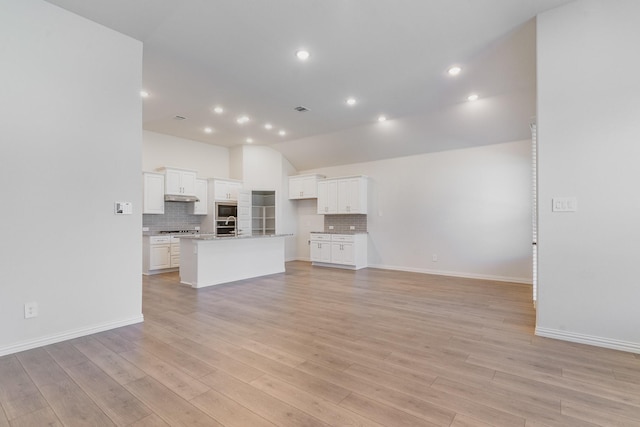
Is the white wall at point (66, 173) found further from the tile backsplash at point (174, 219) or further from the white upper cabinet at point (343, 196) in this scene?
the white upper cabinet at point (343, 196)

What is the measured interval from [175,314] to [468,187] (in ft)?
18.7

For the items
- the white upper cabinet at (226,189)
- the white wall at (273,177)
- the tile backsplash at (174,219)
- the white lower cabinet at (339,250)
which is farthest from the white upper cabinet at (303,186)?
the tile backsplash at (174,219)

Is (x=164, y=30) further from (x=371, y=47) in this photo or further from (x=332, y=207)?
(x=332, y=207)

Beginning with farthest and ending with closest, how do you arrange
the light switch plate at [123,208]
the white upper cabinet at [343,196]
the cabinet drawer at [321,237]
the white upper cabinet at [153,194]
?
the cabinet drawer at [321,237] < the white upper cabinet at [343,196] < the white upper cabinet at [153,194] < the light switch plate at [123,208]

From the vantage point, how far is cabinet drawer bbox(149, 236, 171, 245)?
6364mm

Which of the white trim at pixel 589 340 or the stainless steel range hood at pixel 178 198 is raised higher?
the stainless steel range hood at pixel 178 198

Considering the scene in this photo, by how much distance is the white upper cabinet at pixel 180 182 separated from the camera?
672 cm

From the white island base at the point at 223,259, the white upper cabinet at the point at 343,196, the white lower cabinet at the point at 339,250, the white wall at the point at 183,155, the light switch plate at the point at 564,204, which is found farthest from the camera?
the white upper cabinet at the point at 343,196

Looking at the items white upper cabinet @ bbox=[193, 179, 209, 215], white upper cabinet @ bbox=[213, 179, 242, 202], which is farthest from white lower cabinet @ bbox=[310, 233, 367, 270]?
white upper cabinet @ bbox=[193, 179, 209, 215]

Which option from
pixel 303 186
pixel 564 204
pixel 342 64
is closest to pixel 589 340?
pixel 564 204

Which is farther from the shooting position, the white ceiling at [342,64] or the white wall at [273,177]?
the white wall at [273,177]

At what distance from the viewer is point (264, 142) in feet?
26.1

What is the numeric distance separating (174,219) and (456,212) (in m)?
6.43

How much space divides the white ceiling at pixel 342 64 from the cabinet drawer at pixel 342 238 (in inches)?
91.1
